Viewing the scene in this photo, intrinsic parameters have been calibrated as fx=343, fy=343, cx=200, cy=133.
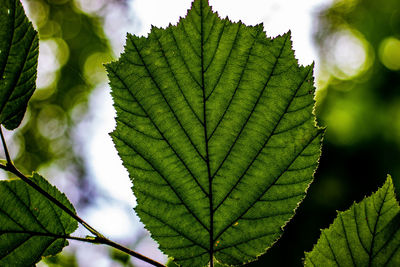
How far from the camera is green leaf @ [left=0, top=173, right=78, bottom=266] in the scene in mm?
774

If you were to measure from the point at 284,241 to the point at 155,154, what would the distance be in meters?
5.41

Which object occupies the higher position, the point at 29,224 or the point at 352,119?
the point at 352,119

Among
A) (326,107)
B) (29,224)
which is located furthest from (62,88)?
(29,224)

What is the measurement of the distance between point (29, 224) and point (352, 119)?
26.2 ft

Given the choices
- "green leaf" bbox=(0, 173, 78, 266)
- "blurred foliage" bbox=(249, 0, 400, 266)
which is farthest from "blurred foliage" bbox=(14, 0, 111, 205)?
"green leaf" bbox=(0, 173, 78, 266)

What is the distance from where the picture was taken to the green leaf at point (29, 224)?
0.77 metres

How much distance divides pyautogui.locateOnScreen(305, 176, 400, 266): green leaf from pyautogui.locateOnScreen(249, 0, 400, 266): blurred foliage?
4.67m

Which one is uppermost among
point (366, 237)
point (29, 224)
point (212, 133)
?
point (212, 133)

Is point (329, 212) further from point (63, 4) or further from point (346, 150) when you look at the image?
point (63, 4)

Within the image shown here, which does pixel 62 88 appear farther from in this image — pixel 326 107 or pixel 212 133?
pixel 212 133

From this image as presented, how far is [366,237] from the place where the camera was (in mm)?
678

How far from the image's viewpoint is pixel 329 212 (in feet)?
19.9

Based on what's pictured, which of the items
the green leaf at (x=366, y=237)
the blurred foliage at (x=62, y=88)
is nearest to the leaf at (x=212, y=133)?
the green leaf at (x=366, y=237)

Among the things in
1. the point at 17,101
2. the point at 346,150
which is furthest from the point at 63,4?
the point at 17,101
